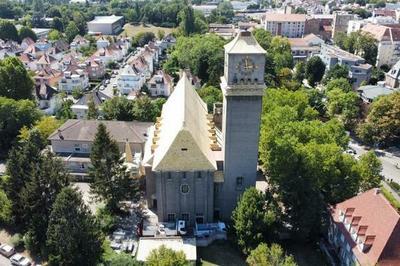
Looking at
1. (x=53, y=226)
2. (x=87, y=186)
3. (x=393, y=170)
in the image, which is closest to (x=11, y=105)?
(x=87, y=186)

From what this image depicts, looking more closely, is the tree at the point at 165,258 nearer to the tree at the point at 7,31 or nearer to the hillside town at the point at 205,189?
the hillside town at the point at 205,189

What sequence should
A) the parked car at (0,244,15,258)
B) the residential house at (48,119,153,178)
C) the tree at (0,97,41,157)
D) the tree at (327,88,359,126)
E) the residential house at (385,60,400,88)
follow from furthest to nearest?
the residential house at (385,60,400,88)
the tree at (327,88,359,126)
the tree at (0,97,41,157)
the residential house at (48,119,153,178)
the parked car at (0,244,15,258)

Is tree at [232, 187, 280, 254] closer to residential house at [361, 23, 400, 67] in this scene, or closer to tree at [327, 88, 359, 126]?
tree at [327, 88, 359, 126]

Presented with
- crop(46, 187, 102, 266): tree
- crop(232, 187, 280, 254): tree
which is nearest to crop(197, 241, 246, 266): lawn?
crop(232, 187, 280, 254): tree

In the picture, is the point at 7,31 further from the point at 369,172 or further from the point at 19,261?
the point at 369,172

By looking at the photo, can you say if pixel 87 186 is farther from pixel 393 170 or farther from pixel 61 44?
pixel 61 44

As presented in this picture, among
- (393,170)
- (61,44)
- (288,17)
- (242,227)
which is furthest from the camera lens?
(288,17)

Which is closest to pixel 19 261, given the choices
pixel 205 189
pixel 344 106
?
pixel 205 189

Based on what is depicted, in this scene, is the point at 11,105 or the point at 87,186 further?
the point at 11,105
